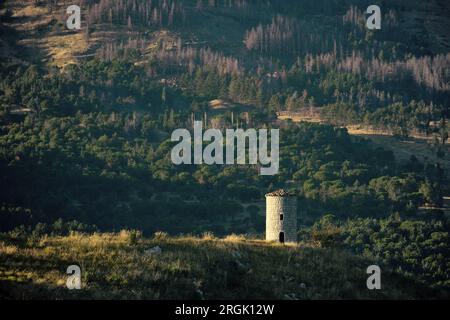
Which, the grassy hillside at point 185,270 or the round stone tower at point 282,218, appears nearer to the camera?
the grassy hillside at point 185,270

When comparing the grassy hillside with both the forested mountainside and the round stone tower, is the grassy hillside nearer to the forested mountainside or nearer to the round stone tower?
the round stone tower

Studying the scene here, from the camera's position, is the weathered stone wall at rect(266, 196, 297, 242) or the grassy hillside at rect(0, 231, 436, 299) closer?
the grassy hillside at rect(0, 231, 436, 299)

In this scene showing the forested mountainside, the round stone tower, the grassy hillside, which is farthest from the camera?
the forested mountainside

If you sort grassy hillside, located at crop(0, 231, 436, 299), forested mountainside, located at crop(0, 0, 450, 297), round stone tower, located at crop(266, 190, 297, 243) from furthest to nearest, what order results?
forested mountainside, located at crop(0, 0, 450, 297) < round stone tower, located at crop(266, 190, 297, 243) < grassy hillside, located at crop(0, 231, 436, 299)

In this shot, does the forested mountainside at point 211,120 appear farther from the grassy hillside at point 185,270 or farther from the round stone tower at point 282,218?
the grassy hillside at point 185,270

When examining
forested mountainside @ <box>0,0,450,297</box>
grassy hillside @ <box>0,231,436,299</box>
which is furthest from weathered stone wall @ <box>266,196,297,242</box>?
grassy hillside @ <box>0,231,436,299</box>

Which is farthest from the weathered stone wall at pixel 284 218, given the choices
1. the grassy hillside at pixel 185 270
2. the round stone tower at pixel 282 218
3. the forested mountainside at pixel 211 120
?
the grassy hillside at pixel 185 270

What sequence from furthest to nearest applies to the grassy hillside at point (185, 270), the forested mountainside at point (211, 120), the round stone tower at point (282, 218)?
1. the forested mountainside at point (211, 120)
2. the round stone tower at point (282, 218)
3. the grassy hillside at point (185, 270)
